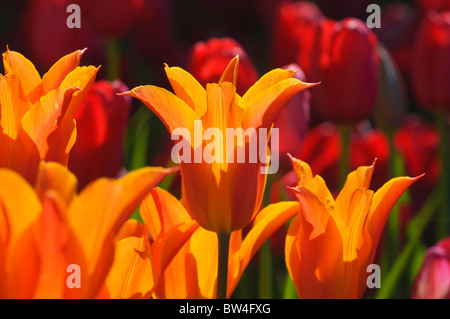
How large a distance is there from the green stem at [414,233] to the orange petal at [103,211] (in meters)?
0.35

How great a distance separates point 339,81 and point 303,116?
0.10 meters

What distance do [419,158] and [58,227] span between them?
0.73m

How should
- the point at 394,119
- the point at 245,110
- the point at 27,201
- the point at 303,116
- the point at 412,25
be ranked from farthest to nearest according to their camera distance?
the point at 412,25, the point at 394,119, the point at 303,116, the point at 245,110, the point at 27,201

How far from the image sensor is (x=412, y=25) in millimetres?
1271

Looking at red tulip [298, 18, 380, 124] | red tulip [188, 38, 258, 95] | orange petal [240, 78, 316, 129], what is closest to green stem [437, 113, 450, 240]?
red tulip [298, 18, 380, 124]

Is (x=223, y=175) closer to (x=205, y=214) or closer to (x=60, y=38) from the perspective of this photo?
(x=205, y=214)

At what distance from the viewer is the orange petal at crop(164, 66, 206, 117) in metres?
0.46

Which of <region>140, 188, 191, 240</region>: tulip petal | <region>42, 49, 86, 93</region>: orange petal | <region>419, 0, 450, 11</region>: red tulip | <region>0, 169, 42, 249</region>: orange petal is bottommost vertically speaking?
<region>0, 169, 42, 249</region>: orange petal

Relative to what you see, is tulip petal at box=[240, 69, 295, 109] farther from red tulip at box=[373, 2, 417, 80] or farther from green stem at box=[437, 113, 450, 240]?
red tulip at box=[373, 2, 417, 80]

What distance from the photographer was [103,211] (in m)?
0.35

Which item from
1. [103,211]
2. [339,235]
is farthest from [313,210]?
[103,211]

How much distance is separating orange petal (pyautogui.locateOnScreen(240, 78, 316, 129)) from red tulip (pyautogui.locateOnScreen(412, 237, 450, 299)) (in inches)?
8.8
